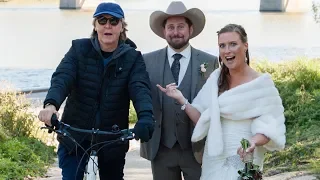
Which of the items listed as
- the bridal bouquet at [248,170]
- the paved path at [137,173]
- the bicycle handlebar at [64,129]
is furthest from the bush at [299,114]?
Result: the bicycle handlebar at [64,129]

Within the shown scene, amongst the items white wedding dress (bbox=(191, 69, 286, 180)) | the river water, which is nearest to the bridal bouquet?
white wedding dress (bbox=(191, 69, 286, 180))

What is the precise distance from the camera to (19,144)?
8.64 m

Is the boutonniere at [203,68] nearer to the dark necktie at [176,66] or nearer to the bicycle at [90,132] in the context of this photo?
the dark necktie at [176,66]

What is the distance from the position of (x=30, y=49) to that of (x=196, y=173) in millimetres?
29081

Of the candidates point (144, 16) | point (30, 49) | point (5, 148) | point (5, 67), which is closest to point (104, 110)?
point (5, 148)

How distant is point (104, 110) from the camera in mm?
4043

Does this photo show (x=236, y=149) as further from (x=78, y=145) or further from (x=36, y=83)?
(x=36, y=83)

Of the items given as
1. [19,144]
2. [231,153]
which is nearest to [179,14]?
[231,153]

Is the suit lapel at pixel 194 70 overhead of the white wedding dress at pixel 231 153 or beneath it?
overhead

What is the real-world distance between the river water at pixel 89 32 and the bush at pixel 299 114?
5.70 meters

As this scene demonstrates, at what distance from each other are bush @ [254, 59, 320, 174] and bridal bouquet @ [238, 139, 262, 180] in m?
2.99

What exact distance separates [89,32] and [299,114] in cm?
2948

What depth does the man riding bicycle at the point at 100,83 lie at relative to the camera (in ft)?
13.1

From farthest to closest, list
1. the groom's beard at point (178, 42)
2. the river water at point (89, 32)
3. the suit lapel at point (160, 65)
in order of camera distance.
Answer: the river water at point (89, 32) → the suit lapel at point (160, 65) → the groom's beard at point (178, 42)
